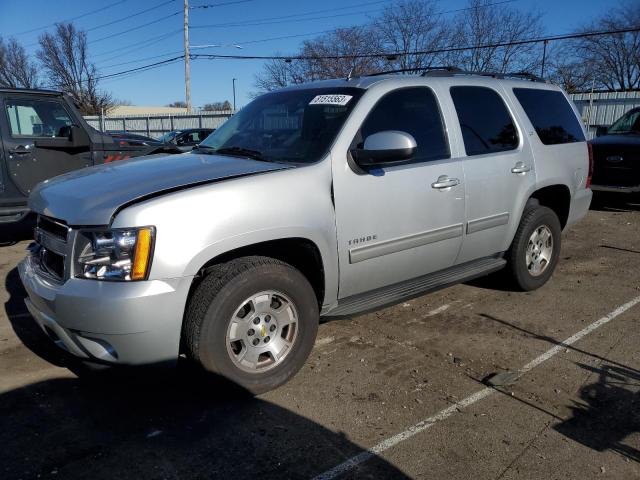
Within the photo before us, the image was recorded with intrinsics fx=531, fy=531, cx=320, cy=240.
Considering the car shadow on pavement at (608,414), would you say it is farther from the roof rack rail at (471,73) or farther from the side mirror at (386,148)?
the roof rack rail at (471,73)

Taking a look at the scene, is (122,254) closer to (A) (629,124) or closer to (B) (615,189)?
(B) (615,189)

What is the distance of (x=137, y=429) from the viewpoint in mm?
2928

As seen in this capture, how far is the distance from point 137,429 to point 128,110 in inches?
3138

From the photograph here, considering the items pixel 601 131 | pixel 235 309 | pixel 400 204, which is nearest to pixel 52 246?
pixel 235 309

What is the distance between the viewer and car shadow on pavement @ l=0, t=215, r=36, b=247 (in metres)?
7.16

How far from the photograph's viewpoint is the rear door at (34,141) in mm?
6453

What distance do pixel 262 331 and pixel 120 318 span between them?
0.87 metres

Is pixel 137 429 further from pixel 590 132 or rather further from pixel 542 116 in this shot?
Result: pixel 590 132

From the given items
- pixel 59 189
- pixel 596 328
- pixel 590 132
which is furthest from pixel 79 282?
pixel 590 132

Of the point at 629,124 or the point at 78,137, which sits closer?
the point at 78,137

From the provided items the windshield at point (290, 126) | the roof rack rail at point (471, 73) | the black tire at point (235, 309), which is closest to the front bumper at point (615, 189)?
the roof rack rail at point (471, 73)

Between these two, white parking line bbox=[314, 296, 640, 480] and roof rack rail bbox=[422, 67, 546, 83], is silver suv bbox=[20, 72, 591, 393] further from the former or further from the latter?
white parking line bbox=[314, 296, 640, 480]

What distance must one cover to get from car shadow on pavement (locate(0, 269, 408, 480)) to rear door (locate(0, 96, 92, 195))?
3.97 meters

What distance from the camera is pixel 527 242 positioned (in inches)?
192
